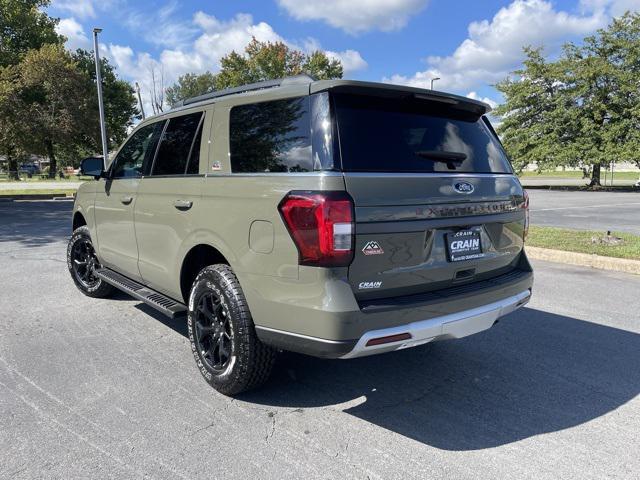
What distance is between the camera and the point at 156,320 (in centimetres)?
482

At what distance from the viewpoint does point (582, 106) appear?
29016 mm

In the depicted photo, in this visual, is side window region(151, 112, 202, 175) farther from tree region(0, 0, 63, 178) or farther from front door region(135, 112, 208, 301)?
tree region(0, 0, 63, 178)

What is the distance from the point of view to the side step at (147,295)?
3.69m

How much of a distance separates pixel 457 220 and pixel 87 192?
13.8ft

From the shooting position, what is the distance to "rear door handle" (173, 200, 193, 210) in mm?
3460

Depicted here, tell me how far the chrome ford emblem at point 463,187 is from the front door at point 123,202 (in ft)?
8.60

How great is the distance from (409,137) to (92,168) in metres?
3.69

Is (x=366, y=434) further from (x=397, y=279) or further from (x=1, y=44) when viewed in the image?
(x=1, y=44)

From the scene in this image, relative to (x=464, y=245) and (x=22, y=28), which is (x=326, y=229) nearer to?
(x=464, y=245)

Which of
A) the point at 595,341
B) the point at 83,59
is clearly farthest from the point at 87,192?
the point at 83,59

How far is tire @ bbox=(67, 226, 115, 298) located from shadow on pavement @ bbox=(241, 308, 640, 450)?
2699mm

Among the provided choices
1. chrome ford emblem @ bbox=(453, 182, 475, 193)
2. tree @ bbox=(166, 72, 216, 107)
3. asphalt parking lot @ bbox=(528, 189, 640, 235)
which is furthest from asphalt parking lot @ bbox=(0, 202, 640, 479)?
tree @ bbox=(166, 72, 216, 107)

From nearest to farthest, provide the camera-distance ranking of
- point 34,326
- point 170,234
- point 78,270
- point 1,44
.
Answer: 1. point 170,234
2. point 34,326
3. point 78,270
4. point 1,44

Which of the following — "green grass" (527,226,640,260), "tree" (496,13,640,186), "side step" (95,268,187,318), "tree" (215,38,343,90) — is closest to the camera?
"side step" (95,268,187,318)
